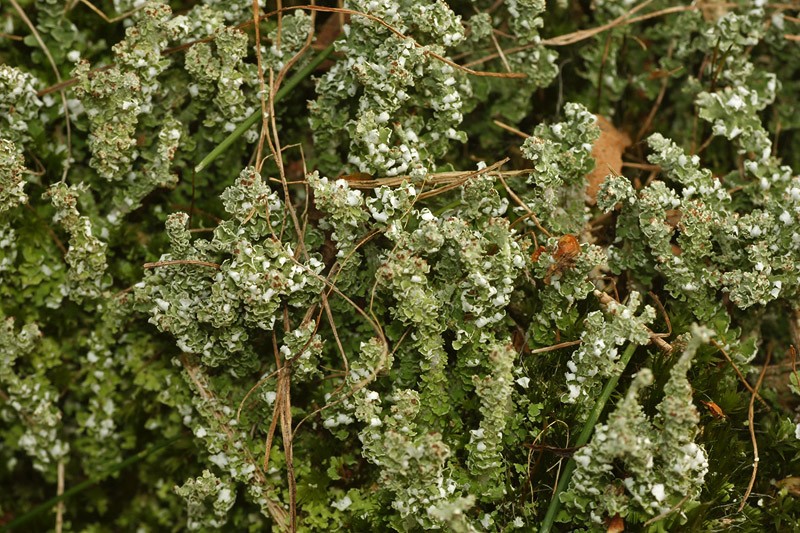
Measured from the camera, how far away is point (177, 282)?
2.77 metres

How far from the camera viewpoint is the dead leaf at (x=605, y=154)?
3.09 meters

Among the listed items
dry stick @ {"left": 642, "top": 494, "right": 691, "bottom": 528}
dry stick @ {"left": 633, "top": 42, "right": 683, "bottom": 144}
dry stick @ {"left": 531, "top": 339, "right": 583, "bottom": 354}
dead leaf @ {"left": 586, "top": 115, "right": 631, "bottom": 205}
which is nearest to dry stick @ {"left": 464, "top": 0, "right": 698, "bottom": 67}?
dry stick @ {"left": 633, "top": 42, "right": 683, "bottom": 144}

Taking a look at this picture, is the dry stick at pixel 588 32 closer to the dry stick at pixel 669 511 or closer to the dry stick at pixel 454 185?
the dry stick at pixel 454 185

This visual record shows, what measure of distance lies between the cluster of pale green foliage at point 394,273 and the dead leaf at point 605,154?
4 cm

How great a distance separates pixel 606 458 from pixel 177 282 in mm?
1610

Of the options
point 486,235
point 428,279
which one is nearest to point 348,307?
point 428,279

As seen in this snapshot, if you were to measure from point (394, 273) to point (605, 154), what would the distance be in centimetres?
123

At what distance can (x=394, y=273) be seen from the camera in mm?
2514

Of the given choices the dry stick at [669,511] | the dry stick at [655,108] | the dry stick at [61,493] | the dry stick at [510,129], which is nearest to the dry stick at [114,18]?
the dry stick at [510,129]

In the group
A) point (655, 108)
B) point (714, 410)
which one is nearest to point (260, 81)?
point (655, 108)

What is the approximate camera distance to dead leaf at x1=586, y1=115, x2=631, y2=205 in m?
3.09

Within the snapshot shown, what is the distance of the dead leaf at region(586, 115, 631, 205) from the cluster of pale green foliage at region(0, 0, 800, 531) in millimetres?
39

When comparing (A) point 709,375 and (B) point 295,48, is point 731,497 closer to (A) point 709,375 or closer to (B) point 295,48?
(A) point 709,375

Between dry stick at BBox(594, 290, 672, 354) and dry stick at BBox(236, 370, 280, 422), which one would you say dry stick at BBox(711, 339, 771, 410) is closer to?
dry stick at BBox(594, 290, 672, 354)
